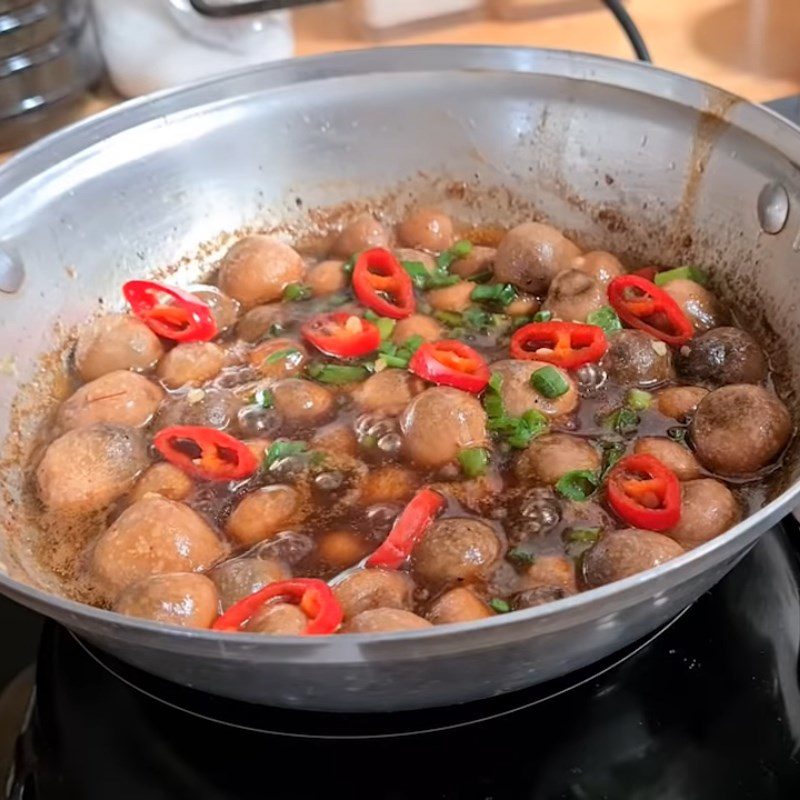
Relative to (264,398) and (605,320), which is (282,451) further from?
(605,320)

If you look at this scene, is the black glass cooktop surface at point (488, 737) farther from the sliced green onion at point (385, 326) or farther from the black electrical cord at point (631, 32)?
the black electrical cord at point (631, 32)

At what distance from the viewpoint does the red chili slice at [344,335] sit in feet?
4.45

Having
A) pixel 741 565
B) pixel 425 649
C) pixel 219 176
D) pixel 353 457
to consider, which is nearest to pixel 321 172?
pixel 219 176

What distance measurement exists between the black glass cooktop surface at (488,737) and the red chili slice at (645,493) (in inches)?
3.9

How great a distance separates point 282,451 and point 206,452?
92 millimetres

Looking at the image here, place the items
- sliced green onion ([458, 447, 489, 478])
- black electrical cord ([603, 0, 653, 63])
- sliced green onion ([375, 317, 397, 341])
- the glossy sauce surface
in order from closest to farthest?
the glossy sauce surface
sliced green onion ([458, 447, 489, 478])
sliced green onion ([375, 317, 397, 341])
black electrical cord ([603, 0, 653, 63])

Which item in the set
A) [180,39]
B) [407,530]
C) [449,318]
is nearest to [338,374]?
[449,318]

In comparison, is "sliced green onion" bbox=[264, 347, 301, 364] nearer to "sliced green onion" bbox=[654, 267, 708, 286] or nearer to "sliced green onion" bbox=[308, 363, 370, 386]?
"sliced green onion" bbox=[308, 363, 370, 386]

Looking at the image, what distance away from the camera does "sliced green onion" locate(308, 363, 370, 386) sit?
1.32 m

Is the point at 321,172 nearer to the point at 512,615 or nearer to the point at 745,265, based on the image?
the point at 745,265

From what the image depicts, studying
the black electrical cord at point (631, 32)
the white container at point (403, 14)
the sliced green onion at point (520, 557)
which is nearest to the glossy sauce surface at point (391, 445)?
the sliced green onion at point (520, 557)

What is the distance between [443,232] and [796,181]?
537 millimetres

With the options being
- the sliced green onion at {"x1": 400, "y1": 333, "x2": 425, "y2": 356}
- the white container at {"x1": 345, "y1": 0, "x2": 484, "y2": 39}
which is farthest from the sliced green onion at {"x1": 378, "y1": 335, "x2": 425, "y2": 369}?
the white container at {"x1": 345, "y1": 0, "x2": 484, "y2": 39}

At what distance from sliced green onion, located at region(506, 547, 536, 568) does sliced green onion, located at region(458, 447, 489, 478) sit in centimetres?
12
